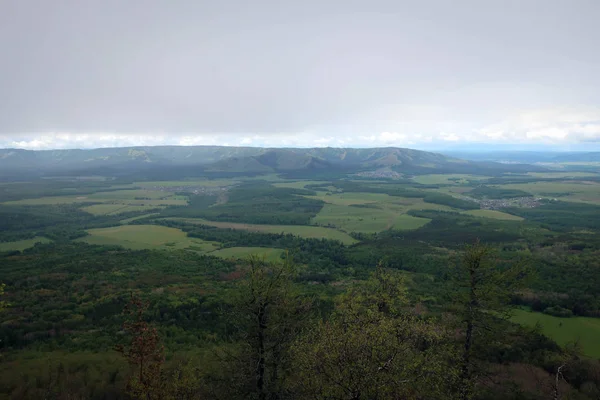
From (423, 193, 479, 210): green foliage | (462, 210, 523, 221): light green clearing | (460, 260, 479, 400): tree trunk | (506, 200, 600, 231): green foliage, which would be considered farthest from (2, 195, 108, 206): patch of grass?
(506, 200, 600, 231): green foliage

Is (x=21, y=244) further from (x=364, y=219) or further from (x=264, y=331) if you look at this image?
(x=364, y=219)

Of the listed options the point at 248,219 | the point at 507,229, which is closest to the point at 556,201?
the point at 507,229

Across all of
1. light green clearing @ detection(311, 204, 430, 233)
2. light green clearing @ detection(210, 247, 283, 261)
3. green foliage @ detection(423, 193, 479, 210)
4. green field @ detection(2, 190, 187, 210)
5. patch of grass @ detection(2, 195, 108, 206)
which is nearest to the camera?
light green clearing @ detection(210, 247, 283, 261)

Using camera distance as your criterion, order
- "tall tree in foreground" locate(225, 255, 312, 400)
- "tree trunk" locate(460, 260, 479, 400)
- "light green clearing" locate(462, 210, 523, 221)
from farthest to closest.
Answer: "light green clearing" locate(462, 210, 523, 221) → "tree trunk" locate(460, 260, 479, 400) → "tall tree in foreground" locate(225, 255, 312, 400)

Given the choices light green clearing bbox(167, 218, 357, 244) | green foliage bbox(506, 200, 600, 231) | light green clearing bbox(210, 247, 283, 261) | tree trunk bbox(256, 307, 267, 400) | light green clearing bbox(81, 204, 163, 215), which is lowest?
light green clearing bbox(210, 247, 283, 261)

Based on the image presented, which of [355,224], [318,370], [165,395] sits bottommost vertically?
[355,224]

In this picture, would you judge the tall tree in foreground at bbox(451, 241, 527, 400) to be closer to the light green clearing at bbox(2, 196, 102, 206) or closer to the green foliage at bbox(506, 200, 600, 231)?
the green foliage at bbox(506, 200, 600, 231)

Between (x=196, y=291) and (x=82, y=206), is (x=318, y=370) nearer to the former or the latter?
(x=196, y=291)

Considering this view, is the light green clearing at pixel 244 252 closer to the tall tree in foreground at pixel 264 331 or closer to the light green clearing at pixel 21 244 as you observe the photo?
the light green clearing at pixel 21 244
